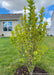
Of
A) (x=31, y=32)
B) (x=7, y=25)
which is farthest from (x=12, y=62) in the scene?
(x=7, y=25)

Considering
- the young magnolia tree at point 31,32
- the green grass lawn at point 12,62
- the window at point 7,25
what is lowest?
the green grass lawn at point 12,62

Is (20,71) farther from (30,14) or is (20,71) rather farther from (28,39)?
(30,14)

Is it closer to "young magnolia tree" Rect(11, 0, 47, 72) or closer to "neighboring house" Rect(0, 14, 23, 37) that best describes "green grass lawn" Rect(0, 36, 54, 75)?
"young magnolia tree" Rect(11, 0, 47, 72)

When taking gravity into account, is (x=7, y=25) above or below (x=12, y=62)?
above

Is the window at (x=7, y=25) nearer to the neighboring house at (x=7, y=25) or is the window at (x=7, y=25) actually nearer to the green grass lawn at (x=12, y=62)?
the neighboring house at (x=7, y=25)

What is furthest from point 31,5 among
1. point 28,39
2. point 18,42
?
point 18,42

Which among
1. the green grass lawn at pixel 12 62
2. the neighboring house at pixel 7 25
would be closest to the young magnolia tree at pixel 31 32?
the green grass lawn at pixel 12 62

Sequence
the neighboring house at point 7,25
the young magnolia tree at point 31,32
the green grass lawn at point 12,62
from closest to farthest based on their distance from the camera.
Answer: the young magnolia tree at point 31,32 < the green grass lawn at point 12,62 < the neighboring house at point 7,25

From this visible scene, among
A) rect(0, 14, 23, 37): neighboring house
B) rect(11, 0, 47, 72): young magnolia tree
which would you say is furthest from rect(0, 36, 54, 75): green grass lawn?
rect(0, 14, 23, 37): neighboring house

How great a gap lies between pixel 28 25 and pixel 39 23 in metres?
0.29

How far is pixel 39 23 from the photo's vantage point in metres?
1.83

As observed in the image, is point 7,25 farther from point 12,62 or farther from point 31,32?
point 31,32

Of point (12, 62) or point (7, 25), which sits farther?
point (7, 25)

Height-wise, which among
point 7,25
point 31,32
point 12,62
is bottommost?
point 12,62
